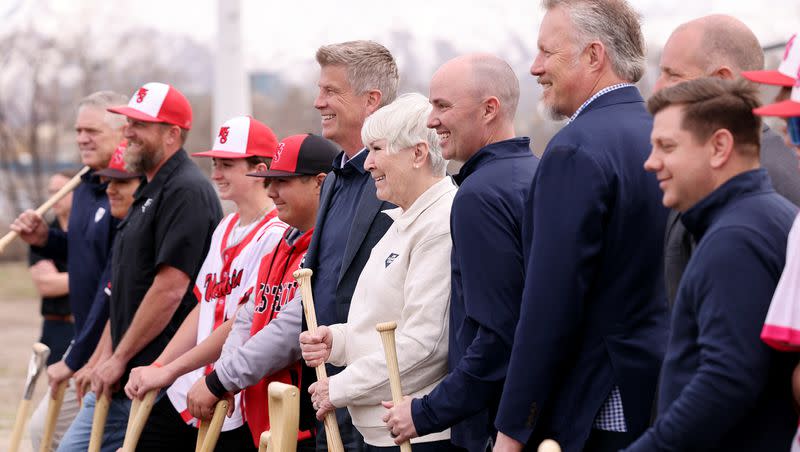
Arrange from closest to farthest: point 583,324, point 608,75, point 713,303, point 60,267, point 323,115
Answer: point 713,303, point 583,324, point 608,75, point 323,115, point 60,267

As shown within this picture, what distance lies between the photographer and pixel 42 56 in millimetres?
24531

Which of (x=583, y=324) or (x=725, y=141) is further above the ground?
(x=725, y=141)

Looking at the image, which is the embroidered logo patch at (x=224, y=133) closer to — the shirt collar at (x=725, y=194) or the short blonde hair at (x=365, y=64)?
the short blonde hair at (x=365, y=64)

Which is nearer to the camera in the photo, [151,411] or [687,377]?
[687,377]

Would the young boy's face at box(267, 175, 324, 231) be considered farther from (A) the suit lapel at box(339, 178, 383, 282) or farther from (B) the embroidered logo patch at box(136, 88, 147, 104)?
(B) the embroidered logo patch at box(136, 88, 147, 104)

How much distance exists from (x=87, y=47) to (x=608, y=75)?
23.6 metres

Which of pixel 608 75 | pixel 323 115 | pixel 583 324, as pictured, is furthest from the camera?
pixel 323 115

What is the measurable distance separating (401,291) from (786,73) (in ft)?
4.86

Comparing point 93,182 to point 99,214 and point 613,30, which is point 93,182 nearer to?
point 99,214

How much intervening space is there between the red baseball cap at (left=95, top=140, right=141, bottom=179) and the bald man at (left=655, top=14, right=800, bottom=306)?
11.2 ft

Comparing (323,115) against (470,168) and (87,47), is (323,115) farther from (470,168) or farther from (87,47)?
(87,47)

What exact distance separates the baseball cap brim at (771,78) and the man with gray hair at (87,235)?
13.9 feet

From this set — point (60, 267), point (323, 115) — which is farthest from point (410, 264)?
point (60, 267)

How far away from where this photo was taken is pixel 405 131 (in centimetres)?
398
